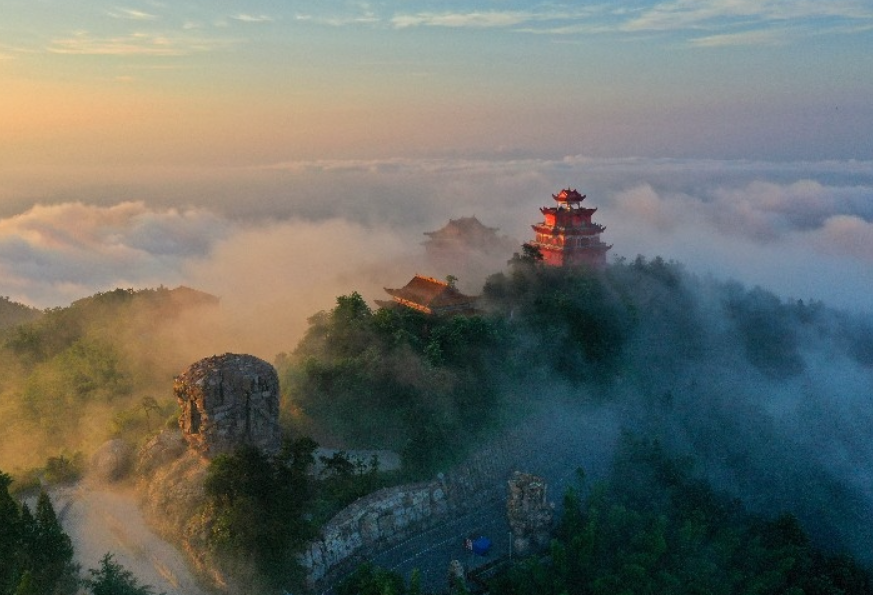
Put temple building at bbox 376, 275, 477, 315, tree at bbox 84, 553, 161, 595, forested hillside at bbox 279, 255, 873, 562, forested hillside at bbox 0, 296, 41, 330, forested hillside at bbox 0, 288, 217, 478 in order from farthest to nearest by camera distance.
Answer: forested hillside at bbox 0, 296, 41, 330 < temple building at bbox 376, 275, 477, 315 < forested hillside at bbox 0, 288, 217, 478 < forested hillside at bbox 279, 255, 873, 562 < tree at bbox 84, 553, 161, 595

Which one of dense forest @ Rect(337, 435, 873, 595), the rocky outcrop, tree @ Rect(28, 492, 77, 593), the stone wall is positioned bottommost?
dense forest @ Rect(337, 435, 873, 595)

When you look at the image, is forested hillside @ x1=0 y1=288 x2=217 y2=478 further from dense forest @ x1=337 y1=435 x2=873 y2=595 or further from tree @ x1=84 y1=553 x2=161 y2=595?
dense forest @ x1=337 y1=435 x2=873 y2=595

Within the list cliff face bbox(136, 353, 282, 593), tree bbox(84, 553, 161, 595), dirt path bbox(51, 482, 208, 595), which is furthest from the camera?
cliff face bbox(136, 353, 282, 593)

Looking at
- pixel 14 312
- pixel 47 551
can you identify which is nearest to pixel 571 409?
pixel 47 551

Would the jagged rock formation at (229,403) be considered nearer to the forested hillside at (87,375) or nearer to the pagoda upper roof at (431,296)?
the forested hillside at (87,375)

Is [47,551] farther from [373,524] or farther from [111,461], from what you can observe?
[373,524]

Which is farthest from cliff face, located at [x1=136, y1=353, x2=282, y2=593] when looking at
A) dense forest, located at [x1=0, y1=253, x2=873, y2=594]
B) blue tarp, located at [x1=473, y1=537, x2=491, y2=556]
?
blue tarp, located at [x1=473, y1=537, x2=491, y2=556]

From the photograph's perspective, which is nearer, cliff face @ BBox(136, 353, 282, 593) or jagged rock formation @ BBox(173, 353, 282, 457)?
cliff face @ BBox(136, 353, 282, 593)
